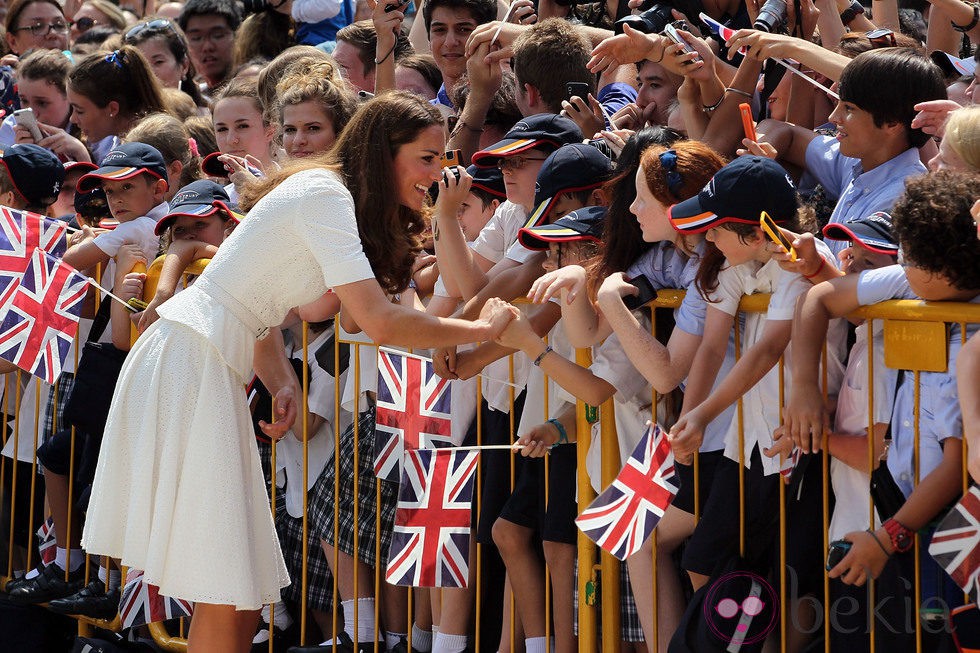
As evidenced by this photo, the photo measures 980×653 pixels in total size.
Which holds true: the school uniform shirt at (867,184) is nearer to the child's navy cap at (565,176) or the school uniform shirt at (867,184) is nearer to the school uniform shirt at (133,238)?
the child's navy cap at (565,176)

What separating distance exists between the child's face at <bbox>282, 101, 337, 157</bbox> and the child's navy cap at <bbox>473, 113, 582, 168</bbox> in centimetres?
103

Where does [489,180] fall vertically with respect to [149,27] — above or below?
above

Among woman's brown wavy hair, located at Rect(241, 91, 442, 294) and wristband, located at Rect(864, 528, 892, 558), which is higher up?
woman's brown wavy hair, located at Rect(241, 91, 442, 294)

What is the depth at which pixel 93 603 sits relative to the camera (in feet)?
19.9

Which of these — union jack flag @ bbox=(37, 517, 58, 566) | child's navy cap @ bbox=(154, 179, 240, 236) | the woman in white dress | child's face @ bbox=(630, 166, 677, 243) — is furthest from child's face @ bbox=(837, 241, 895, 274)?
union jack flag @ bbox=(37, 517, 58, 566)

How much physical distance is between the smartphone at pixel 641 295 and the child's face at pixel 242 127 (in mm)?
3014

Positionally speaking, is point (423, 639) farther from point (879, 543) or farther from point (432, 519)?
point (879, 543)

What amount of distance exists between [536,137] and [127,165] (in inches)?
87.7

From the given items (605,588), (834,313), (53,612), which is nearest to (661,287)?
(834,313)

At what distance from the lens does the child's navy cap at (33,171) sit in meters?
6.61

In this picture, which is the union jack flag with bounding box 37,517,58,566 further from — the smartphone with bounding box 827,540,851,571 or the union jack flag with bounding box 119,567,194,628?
the smartphone with bounding box 827,540,851,571

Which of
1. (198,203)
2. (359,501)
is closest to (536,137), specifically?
(359,501)

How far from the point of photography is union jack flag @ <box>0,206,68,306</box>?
5.81 meters

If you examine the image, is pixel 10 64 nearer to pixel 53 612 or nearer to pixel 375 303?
pixel 53 612
